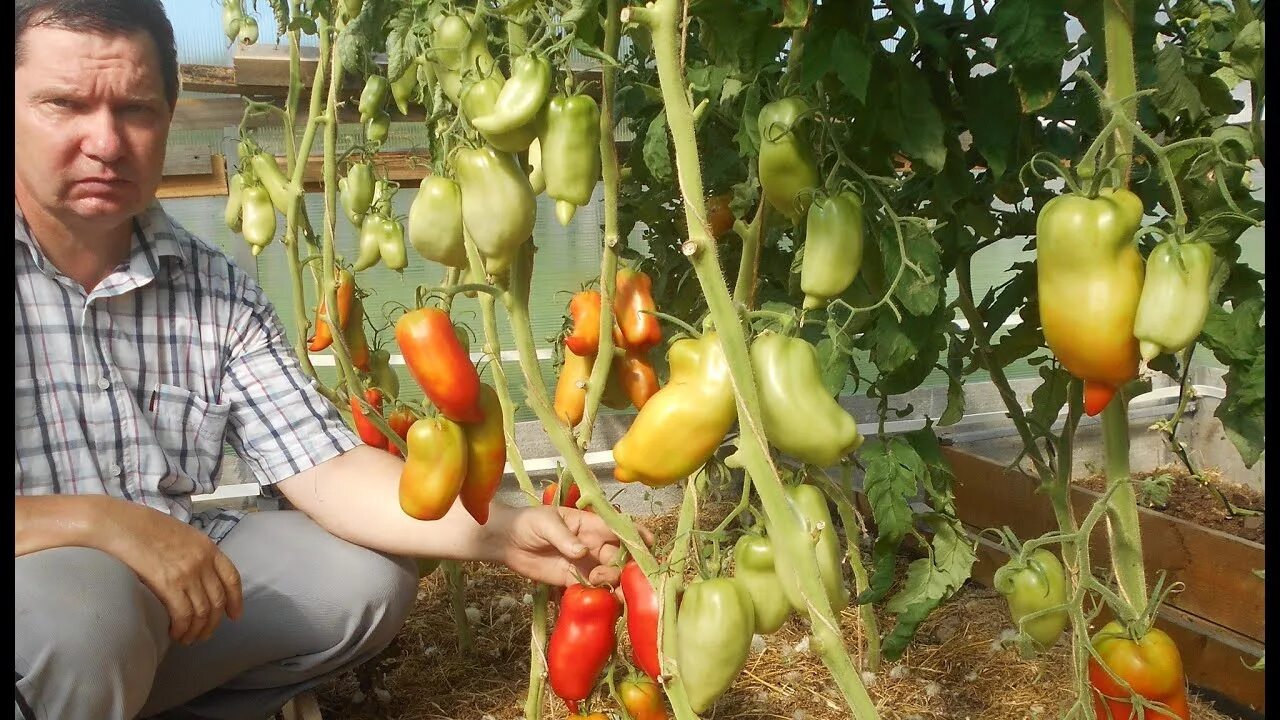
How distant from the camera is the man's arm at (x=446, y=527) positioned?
1192 mm

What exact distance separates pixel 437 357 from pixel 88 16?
606mm

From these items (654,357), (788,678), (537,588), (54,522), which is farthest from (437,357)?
(788,678)

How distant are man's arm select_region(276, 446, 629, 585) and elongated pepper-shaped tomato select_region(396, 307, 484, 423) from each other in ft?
0.93

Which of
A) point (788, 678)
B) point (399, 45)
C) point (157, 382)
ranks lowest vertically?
point (788, 678)

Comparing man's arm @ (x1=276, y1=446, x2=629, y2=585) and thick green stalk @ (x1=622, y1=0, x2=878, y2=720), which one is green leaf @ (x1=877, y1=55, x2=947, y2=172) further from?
man's arm @ (x1=276, y1=446, x2=629, y2=585)

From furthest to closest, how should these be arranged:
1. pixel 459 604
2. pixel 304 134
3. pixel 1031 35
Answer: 1. pixel 459 604
2. pixel 304 134
3. pixel 1031 35

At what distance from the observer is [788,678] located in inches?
66.7

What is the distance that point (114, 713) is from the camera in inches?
43.2

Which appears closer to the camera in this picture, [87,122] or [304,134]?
[87,122]

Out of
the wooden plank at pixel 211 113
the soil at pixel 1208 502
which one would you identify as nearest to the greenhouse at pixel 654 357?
the soil at pixel 1208 502

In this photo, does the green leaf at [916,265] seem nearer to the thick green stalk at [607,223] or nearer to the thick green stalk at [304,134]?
the thick green stalk at [607,223]

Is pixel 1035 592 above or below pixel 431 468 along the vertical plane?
below

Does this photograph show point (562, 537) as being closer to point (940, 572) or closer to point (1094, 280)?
point (940, 572)

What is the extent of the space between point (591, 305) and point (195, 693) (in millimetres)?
746
